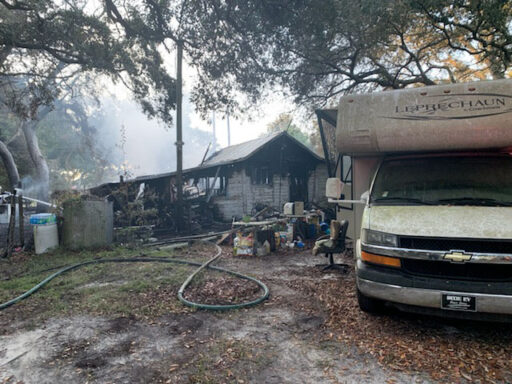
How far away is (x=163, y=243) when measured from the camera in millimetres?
10156

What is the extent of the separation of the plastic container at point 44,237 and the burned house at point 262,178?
7184mm

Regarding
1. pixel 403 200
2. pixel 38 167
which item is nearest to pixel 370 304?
pixel 403 200

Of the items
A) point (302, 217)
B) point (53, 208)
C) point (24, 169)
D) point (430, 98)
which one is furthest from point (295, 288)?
point (24, 169)

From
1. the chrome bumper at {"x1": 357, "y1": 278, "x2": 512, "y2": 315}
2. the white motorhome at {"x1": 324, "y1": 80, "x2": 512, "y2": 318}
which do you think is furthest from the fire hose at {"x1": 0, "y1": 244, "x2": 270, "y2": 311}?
the chrome bumper at {"x1": 357, "y1": 278, "x2": 512, "y2": 315}

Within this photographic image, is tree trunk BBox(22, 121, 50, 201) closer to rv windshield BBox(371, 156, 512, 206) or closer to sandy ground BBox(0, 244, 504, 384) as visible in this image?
sandy ground BBox(0, 244, 504, 384)

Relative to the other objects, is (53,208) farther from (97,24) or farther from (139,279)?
(97,24)

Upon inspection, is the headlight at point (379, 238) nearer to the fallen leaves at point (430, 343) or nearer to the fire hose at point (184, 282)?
the fallen leaves at point (430, 343)

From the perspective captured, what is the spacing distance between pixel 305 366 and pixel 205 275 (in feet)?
12.2

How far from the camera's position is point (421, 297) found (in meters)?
3.31

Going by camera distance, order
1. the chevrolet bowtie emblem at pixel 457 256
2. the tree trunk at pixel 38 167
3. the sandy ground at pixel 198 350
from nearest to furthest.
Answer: the sandy ground at pixel 198 350, the chevrolet bowtie emblem at pixel 457 256, the tree trunk at pixel 38 167

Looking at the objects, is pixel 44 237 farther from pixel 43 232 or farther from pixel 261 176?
pixel 261 176

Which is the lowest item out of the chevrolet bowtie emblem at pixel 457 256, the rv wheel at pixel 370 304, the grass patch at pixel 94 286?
the grass patch at pixel 94 286

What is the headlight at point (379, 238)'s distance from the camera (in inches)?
138

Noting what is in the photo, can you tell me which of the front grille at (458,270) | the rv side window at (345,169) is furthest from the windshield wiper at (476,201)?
the rv side window at (345,169)
